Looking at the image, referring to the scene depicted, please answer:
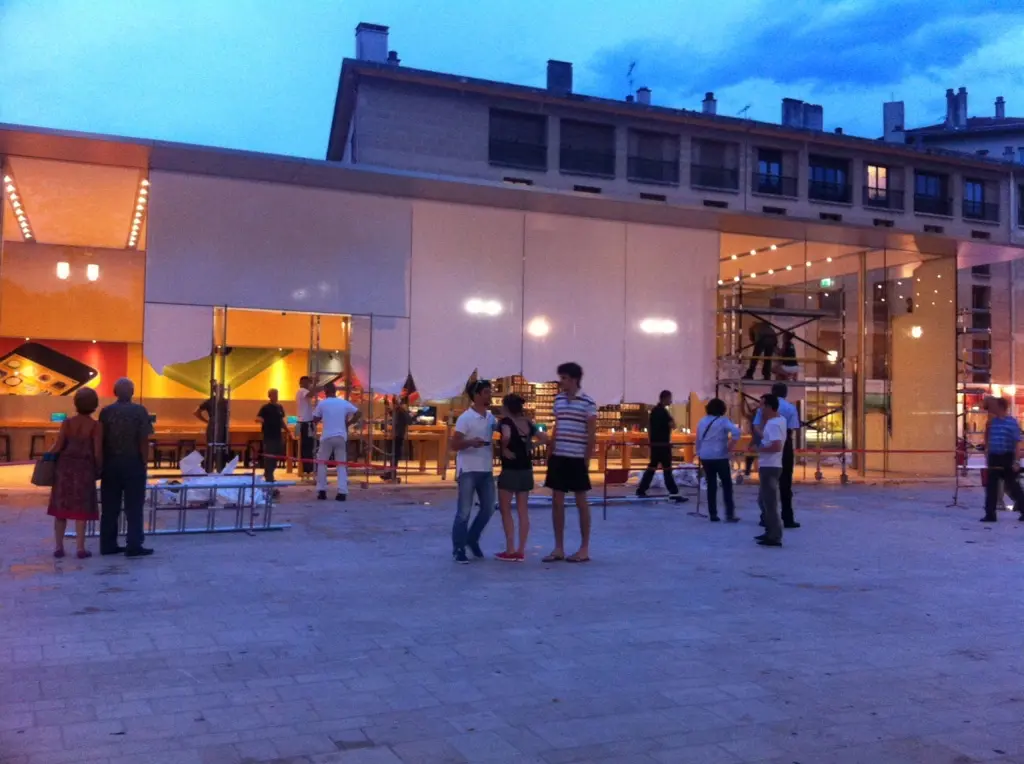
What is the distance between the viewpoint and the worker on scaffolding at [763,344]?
18000 millimetres

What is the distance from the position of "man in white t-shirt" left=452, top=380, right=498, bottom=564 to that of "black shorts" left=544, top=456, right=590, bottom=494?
0.58m

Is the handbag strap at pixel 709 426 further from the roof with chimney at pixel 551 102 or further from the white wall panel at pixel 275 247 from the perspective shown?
the roof with chimney at pixel 551 102

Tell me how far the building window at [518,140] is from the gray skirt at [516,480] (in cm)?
2505

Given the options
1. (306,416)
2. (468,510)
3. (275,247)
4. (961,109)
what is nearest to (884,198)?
(961,109)

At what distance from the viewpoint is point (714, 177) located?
1395 inches

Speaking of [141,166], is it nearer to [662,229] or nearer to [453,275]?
[453,275]

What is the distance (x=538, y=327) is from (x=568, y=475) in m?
8.32

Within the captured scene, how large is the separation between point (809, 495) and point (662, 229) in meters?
5.42

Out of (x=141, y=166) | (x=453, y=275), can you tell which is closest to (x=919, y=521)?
(x=453, y=275)

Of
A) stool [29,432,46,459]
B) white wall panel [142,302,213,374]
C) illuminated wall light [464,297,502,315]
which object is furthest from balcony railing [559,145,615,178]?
white wall panel [142,302,213,374]

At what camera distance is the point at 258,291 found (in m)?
14.4

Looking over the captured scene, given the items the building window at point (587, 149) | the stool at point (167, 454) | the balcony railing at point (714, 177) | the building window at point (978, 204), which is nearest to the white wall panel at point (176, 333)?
the stool at point (167, 454)

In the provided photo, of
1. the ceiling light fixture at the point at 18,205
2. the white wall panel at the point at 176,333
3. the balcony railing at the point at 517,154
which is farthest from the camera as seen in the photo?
the balcony railing at the point at 517,154

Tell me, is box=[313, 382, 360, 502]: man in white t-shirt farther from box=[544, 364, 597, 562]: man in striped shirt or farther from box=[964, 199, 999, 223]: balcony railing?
box=[964, 199, 999, 223]: balcony railing
